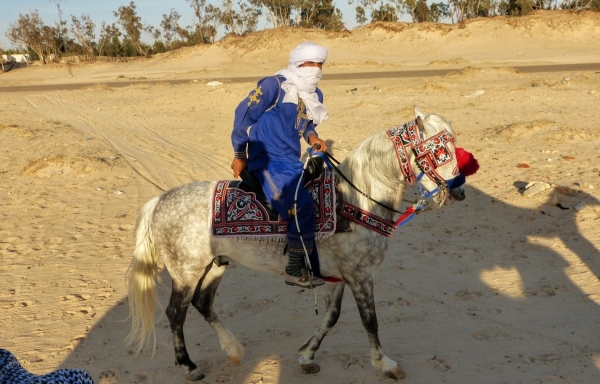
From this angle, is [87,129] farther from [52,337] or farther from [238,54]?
[238,54]

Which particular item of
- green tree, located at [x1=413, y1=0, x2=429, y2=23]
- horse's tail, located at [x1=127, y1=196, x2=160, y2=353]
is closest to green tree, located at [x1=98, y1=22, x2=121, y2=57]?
green tree, located at [x1=413, y1=0, x2=429, y2=23]

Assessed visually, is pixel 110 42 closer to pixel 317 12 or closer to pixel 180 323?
pixel 317 12

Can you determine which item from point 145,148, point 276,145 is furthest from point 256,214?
point 145,148

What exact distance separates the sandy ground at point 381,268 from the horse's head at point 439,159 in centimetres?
166

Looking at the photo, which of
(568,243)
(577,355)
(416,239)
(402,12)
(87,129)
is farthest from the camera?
(402,12)

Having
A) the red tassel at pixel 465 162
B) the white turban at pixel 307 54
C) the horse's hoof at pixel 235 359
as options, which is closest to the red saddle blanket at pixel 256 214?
the white turban at pixel 307 54

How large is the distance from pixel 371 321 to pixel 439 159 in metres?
1.46

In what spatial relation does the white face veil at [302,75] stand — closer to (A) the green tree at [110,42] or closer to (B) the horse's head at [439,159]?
(B) the horse's head at [439,159]

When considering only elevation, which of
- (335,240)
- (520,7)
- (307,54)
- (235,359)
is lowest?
(235,359)

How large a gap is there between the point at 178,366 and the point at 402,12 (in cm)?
5301

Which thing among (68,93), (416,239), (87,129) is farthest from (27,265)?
(68,93)

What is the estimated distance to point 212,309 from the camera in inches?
186

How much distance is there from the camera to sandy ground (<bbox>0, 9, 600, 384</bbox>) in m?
4.72

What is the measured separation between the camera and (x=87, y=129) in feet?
51.3
